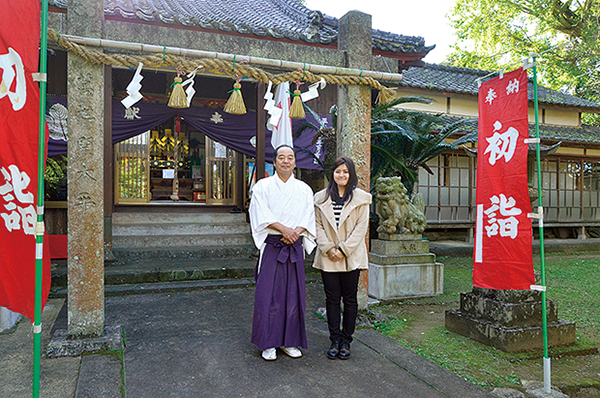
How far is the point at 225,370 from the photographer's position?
346 centimetres

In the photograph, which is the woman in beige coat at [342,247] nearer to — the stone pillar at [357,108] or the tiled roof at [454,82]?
the stone pillar at [357,108]

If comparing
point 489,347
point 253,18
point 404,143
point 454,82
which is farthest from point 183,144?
point 489,347

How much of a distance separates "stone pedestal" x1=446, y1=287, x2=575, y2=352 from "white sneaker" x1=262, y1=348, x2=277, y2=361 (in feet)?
7.55

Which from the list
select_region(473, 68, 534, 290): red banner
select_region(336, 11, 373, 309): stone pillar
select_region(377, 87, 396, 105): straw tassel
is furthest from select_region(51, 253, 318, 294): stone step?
select_region(473, 68, 534, 290): red banner

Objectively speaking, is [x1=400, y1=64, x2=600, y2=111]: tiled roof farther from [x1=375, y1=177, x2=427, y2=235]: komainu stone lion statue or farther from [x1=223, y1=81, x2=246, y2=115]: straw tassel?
[x1=223, y1=81, x2=246, y2=115]: straw tassel

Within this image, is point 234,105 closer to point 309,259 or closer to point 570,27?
point 309,259

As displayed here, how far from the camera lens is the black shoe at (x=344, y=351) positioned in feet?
12.4

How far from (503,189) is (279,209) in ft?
7.27

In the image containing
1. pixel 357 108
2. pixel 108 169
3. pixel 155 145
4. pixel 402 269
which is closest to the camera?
pixel 357 108

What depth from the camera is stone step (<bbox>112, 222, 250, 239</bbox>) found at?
8.74 m

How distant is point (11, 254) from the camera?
8.75 ft

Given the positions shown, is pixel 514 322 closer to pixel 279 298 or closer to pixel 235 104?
pixel 279 298

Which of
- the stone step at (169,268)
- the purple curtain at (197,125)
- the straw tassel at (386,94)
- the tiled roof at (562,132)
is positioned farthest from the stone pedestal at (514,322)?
the tiled roof at (562,132)

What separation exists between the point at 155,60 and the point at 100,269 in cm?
218
